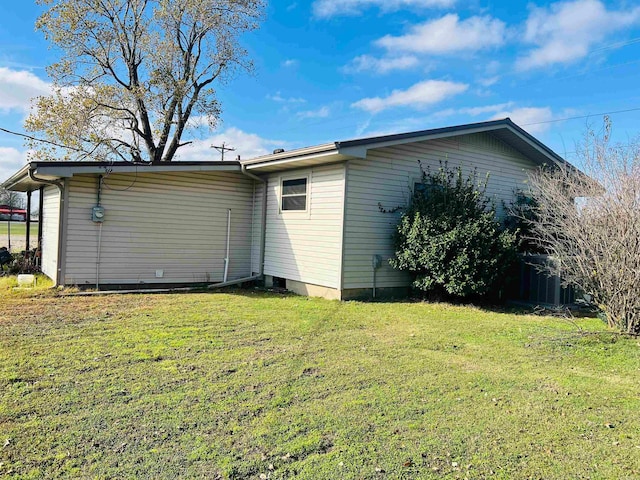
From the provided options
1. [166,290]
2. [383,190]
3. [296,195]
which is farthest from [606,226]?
[166,290]

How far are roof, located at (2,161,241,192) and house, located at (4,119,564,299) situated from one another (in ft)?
0.07

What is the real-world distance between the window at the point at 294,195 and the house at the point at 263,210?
0.08ft

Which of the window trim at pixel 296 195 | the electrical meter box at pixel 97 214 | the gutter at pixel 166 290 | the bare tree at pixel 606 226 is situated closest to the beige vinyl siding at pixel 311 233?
the window trim at pixel 296 195

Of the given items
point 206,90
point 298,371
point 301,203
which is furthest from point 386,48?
point 298,371

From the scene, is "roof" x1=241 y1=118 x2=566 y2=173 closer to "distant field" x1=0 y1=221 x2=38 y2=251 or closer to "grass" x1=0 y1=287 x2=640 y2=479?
"grass" x1=0 y1=287 x2=640 y2=479

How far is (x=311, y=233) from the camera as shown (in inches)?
369

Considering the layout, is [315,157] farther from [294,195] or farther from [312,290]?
[312,290]

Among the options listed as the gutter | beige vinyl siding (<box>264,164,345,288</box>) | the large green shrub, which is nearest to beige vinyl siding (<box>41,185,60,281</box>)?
the gutter

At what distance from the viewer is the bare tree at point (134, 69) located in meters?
17.1

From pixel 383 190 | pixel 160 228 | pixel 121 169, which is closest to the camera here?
pixel 121 169

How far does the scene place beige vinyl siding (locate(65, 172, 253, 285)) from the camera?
9.02 meters

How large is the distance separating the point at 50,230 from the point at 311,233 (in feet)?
21.2

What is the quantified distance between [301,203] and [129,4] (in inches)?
560

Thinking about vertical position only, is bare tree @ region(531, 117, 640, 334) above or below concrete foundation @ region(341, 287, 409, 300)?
above
